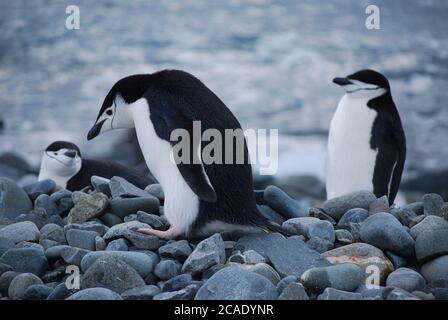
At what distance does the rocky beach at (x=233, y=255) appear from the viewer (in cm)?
232

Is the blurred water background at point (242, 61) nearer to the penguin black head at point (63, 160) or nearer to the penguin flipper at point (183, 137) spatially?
the penguin black head at point (63, 160)

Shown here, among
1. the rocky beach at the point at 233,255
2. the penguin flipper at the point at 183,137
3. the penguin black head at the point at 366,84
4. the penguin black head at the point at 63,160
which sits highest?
the penguin black head at the point at 366,84

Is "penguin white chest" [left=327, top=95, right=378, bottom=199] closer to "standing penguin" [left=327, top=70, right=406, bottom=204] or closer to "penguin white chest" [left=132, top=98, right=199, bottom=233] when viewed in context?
"standing penguin" [left=327, top=70, right=406, bottom=204]

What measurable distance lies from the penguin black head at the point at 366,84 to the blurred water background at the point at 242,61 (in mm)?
5250

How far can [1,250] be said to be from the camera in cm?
276

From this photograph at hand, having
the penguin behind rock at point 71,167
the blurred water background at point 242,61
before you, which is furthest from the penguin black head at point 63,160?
the blurred water background at point 242,61

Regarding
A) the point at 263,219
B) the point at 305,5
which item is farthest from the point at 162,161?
the point at 305,5

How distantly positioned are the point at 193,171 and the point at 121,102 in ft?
1.61

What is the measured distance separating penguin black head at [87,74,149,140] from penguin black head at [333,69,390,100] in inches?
65.8

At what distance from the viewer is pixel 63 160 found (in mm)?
4926

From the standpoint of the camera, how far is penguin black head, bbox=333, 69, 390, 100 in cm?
430
